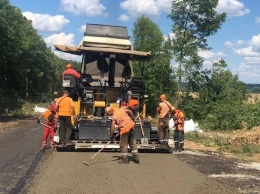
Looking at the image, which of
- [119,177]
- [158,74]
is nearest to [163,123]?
[119,177]

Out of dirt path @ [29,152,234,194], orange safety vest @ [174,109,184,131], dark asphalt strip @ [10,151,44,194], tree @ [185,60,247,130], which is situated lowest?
dark asphalt strip @ [10,151,44,194]

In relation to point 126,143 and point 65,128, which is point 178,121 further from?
point 65,128

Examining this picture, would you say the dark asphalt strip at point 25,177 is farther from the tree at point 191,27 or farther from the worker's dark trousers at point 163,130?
the tree at point 191,27

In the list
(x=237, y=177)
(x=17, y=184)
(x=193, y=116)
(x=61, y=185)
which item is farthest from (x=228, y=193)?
(x=193, y=116)

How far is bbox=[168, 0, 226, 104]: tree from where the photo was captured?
2670 centimetres

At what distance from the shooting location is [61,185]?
7.49m

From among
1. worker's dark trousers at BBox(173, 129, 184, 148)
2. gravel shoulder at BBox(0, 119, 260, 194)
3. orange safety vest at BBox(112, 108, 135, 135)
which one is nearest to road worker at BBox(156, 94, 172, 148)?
worker's dark trousers at BBox(173, 129, 184, 148)

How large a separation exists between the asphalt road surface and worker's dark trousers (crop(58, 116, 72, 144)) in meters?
0.53

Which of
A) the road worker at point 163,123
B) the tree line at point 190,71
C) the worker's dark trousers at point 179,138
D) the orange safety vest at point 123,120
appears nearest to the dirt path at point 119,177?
the orange safety vest at point 123,120

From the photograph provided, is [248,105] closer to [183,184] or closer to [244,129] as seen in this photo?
[244,129]

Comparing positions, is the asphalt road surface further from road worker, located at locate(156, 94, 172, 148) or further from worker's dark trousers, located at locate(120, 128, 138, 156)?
road worker, located at locate(156, 94, 172, 148)

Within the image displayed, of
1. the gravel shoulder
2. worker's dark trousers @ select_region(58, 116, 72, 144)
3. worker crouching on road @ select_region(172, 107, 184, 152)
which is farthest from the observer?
worker crouching on road @ select_region(172, 107, 184, 152)

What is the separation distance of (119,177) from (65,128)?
3.74 metres

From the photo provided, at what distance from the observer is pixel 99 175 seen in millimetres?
8414
